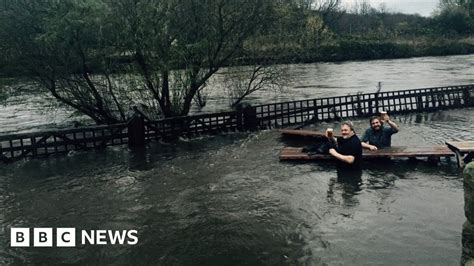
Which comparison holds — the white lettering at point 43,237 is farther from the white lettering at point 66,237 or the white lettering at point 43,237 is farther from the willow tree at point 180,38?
the willow tree at point 180,38

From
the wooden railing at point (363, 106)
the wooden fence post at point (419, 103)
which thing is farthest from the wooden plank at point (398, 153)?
the wooden fence post at point (419, 103)

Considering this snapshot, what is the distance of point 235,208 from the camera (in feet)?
34.2

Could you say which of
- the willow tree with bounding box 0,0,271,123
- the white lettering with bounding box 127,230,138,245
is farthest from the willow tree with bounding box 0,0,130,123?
the white lettering with bounding box 127,230,138,245

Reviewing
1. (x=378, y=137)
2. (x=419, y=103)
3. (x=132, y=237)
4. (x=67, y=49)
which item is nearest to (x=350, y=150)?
(x=378, y=137)

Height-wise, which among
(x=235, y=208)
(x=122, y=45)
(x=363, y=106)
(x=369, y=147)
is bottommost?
→ (x=235, y=208)

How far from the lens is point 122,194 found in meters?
11.8

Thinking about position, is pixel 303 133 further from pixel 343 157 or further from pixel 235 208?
pixel 235 208

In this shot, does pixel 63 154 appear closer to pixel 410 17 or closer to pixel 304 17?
pixel 304 17

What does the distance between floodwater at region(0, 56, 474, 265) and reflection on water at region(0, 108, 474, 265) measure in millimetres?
28

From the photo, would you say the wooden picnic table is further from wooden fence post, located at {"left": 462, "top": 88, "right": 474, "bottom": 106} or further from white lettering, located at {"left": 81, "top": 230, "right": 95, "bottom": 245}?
wooden fence post, located at {"left": 462, "top": 88, "right": 474, "bottom": 106}

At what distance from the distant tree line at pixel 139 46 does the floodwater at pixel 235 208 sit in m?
4.42

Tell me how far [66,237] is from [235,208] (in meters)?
3.61

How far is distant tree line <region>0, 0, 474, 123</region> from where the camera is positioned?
57.2 feet

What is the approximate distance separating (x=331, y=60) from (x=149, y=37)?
5098 centimetres
